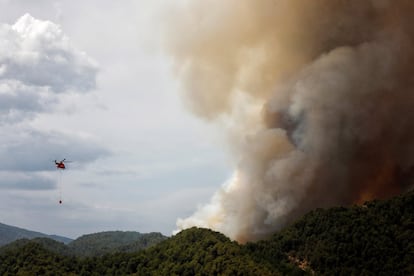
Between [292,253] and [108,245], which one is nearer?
[292,253]

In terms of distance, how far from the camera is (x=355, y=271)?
215 feet

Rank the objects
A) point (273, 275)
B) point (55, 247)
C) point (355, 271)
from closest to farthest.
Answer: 1. point (273, 275)
2. point (355, 271)
3. point (55, 247)

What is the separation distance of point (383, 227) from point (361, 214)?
487cm

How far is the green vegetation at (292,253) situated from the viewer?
65.9m

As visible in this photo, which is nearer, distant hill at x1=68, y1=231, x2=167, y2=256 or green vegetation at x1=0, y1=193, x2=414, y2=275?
green vegetation at x1=0, y1=193, x2=414, y2=275

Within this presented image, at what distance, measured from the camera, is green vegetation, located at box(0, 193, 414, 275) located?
6588cm

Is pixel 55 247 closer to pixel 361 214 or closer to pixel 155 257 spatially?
pixel 155 257

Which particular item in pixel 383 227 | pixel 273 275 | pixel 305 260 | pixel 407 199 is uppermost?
pixel 407 199

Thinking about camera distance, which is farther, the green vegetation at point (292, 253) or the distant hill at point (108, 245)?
the distant hill at point (108, 245)

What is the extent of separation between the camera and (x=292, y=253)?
73500 mm

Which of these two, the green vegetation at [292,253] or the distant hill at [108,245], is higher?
the distant hill at [108,245]

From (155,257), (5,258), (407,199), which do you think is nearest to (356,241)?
(407,199)

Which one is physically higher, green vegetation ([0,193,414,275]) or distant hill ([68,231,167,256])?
distant hill ([68,231,167,256])

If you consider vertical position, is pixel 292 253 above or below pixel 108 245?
below
